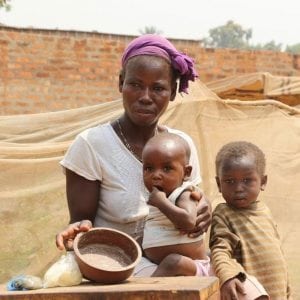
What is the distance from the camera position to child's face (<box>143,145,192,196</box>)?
8.70ft

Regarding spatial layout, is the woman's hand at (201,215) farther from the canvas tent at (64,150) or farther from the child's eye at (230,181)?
the canvas tent at (64,150)

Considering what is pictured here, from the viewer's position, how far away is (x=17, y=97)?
880 centimetres

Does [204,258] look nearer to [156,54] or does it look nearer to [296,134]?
[156,54]

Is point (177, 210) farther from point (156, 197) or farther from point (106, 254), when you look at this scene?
point (106, 254)

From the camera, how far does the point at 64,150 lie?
4.76 meters

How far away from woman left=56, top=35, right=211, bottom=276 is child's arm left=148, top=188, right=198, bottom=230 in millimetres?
112

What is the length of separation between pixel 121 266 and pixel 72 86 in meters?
6.66

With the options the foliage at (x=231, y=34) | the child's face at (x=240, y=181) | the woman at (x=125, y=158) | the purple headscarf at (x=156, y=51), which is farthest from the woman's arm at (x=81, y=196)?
the foliage at (x=231, y=34)

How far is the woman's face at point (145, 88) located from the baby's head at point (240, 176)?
0.42 metres

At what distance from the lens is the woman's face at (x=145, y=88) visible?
2768 mm

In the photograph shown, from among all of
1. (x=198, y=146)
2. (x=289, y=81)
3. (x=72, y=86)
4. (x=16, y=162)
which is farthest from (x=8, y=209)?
(x=72, y=86)

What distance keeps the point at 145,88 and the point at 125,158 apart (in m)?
0.27

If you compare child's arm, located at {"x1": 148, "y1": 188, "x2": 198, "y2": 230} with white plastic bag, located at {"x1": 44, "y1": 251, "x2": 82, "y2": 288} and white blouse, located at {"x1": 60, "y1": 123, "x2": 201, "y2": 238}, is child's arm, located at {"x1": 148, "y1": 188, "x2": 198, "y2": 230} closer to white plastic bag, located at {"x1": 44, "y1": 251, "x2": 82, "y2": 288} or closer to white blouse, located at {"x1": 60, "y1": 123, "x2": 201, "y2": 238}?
white blouse, located at {"x1": 60, "y1": 123, "x2": 201, "y2": 238}

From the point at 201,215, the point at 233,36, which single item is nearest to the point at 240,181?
the point at 201,215
